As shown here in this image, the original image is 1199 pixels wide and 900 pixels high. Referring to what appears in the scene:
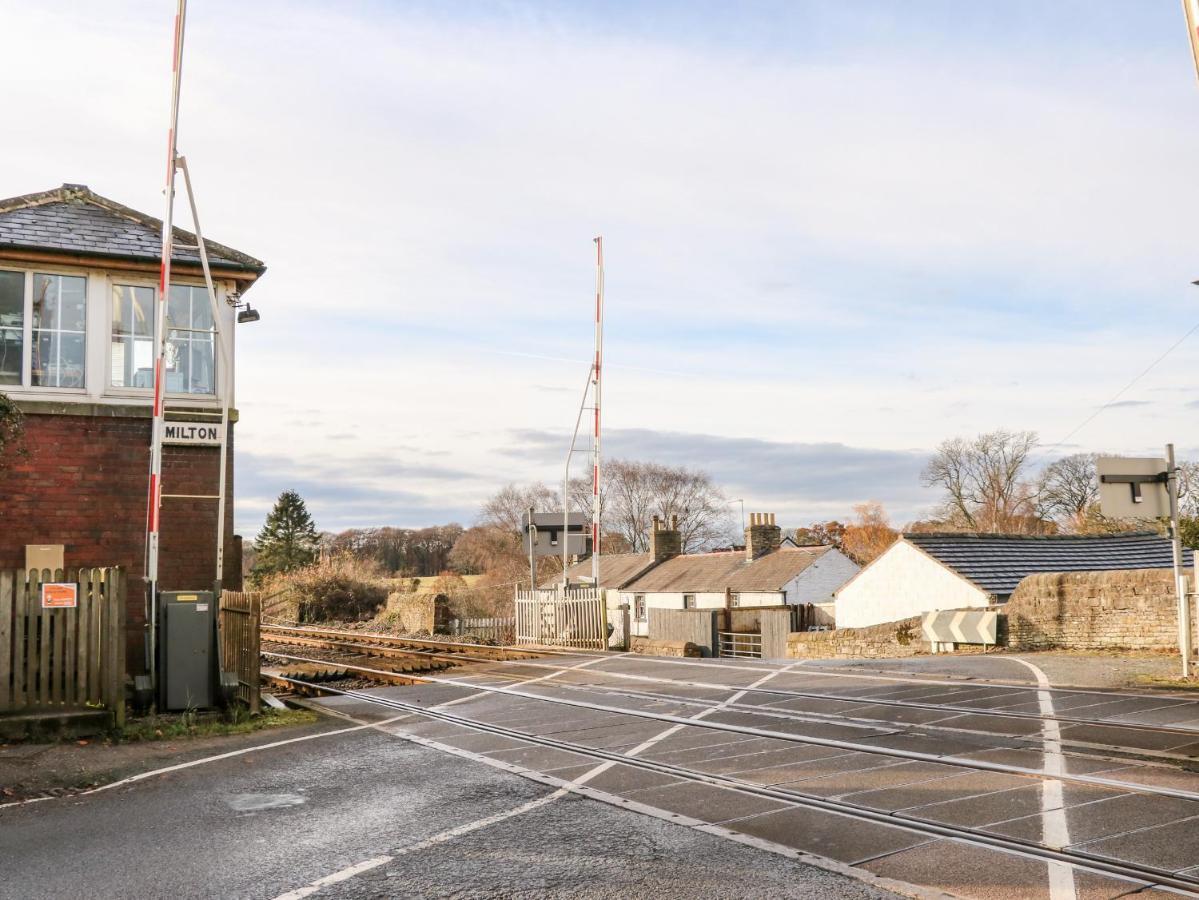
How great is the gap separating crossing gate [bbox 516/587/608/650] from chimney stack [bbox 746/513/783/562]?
25.7 m

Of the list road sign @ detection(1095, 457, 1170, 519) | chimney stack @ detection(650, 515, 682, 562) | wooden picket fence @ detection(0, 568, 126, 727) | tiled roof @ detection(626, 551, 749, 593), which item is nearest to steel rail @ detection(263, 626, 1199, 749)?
road sign @ detection(1095, 457, 1170, 519)

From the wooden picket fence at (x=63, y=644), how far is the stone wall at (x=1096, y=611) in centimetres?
1614

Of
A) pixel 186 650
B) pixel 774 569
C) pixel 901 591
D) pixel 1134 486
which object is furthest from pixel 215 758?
pixel 774 569

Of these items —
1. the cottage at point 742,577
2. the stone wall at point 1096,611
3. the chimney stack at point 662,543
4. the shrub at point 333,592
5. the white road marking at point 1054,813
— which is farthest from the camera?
the chimney stack at point 662,543

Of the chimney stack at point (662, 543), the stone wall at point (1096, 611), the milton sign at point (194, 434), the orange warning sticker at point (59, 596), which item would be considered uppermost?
the milton sign at point (194, 434)

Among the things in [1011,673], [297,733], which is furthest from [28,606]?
[1011,673]

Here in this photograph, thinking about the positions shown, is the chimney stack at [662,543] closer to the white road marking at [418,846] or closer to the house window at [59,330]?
the house window at [59,330]

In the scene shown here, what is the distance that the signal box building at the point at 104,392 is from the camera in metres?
13.9

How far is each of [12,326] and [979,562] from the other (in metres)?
26.3

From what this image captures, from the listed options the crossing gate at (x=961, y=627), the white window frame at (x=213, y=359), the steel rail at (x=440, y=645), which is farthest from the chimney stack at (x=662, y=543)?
the white window frame at (x=213, y=359)

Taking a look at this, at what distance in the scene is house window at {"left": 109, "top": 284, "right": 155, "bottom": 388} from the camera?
14.6m

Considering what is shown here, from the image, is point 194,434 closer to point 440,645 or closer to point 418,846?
point 418,846

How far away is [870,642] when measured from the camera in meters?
25.0

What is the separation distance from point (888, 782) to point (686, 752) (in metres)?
2.13
